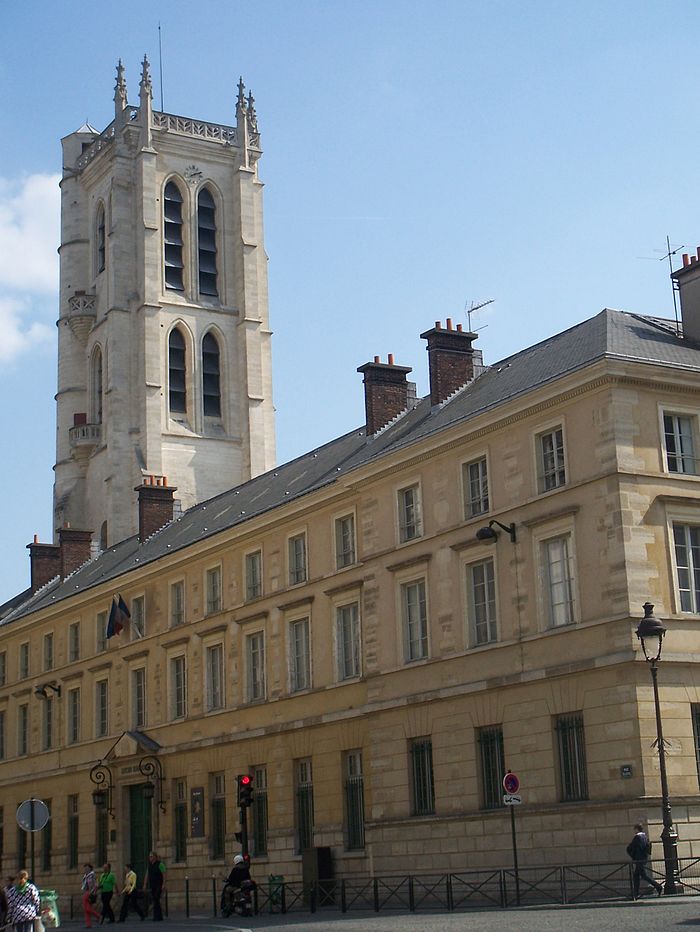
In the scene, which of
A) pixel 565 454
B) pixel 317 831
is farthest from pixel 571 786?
pixel 317 831

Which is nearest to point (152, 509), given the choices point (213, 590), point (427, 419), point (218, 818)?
point (213, 590)

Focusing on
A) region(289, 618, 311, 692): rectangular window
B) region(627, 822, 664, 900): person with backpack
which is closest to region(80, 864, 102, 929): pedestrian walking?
region(289, 618, 311, 692): rectangular window

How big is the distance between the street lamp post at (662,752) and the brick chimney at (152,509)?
31.3 metres

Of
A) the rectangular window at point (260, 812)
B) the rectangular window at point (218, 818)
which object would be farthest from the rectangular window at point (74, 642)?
the rectangular window at point (260, 812)

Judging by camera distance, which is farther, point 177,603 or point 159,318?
point 159,318

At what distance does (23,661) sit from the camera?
5875cm

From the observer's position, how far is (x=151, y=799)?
47188 millimetres

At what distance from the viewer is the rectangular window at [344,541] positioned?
39281 millimetres

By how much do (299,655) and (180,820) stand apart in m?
7.98

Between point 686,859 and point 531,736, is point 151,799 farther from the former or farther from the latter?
point 686,859

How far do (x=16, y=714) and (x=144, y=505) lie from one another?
31.6 feet

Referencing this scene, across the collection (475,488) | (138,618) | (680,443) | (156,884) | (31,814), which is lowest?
(156,884)

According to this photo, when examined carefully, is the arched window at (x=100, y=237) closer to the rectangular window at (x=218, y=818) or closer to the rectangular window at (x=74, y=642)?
the rectangular window at (x=74, y=642)

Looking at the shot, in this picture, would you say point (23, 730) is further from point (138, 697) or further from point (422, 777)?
point (422, 777)
